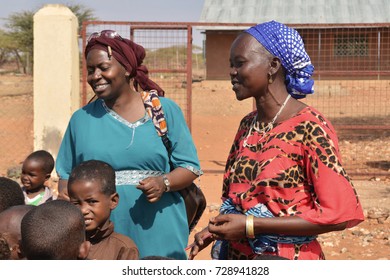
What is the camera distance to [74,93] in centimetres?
925

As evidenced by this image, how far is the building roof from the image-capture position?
24219mm

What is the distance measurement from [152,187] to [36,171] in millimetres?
1939

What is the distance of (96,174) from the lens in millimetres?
3158

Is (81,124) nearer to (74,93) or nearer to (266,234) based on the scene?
(266,234)

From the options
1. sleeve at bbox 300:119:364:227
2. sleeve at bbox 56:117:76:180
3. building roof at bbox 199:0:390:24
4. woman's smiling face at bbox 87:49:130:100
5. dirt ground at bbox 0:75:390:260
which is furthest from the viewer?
building roof at bbox 199:0:390:24

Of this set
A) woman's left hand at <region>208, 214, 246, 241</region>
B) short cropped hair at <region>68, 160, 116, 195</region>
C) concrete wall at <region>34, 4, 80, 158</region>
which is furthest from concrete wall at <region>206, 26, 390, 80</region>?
woman's left hand at <region>208, 214, 246, 241</region>

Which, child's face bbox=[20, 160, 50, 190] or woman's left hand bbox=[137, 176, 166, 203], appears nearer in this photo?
woman's left hand bbox=[137, 176, 166, 203]

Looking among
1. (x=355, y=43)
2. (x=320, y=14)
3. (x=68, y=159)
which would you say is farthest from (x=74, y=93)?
(x=320, y=14)

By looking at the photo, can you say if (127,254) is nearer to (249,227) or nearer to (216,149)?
(249,227)

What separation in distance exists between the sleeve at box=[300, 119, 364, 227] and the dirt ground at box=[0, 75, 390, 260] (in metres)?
3.73

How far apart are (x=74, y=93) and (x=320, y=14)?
16.8 meters

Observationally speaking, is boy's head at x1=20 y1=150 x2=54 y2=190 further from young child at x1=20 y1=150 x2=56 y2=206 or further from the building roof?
the building roof

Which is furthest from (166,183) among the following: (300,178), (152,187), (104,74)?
(300,178)

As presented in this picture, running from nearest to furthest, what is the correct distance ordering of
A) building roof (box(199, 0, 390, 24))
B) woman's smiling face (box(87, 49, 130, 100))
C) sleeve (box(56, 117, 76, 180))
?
woman's smiling face (box(87, 49, 130, 100)), sleeve (box(56, 117, 76, 180)), building roof (box(199, 0, 390, 24))
